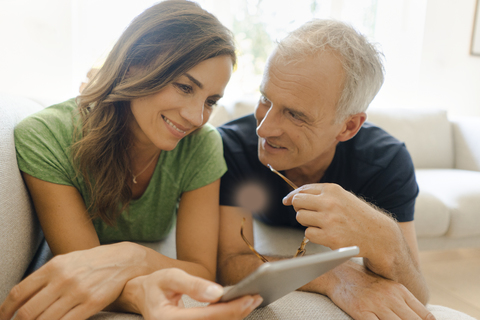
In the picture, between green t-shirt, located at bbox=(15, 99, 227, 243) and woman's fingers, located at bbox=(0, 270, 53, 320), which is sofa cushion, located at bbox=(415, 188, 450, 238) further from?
woman's fingers, located at bbox=(0, 270, 53, 320)

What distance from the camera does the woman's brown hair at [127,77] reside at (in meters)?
0.90

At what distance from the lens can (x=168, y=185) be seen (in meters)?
1.08

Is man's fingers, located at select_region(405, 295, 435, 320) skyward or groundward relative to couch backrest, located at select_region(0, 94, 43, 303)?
groundward

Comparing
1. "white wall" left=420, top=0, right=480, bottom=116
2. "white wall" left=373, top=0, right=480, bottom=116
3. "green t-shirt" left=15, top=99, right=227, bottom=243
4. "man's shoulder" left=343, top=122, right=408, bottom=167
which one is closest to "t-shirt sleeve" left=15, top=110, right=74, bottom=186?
"green t-shirt" left=15, top=99, right=227, bottom=243

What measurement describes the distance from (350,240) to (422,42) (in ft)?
11.2

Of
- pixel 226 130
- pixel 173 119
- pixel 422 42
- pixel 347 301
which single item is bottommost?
pixel 347 301

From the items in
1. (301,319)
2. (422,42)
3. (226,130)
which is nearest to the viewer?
(301,319)

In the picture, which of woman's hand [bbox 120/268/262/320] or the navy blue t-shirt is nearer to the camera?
woman's hand [bbox 120/268/262/320]

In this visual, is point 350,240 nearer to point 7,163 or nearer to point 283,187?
point 283,187

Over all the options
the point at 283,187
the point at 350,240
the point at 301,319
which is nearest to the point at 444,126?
the point at 283,187

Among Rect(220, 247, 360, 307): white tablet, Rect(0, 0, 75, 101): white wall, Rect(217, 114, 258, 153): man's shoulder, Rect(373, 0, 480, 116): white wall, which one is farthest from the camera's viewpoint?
Rect(373, 0, 480, 116): white wall

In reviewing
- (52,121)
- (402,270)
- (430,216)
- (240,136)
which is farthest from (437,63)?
(52,121)

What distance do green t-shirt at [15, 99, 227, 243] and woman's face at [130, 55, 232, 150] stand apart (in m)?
0.13

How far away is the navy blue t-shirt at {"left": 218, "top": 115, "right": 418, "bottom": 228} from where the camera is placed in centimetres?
116
